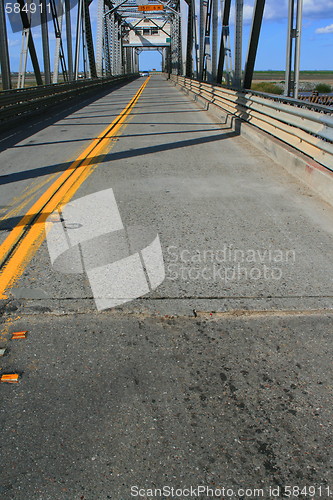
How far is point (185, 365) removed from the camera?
2.70 m

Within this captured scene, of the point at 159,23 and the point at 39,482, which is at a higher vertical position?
the point at 159,23

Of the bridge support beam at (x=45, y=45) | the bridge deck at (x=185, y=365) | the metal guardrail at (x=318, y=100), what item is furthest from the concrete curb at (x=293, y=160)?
the metal guardrail at (x=318, y=100)

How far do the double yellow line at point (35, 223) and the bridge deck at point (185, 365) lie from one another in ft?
0.37

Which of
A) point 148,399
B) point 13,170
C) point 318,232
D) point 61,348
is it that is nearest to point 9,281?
point 61,348

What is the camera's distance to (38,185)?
6859 millimetres

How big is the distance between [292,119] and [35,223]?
16.2 feet

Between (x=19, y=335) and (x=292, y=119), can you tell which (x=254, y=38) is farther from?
(x=19, y=335)

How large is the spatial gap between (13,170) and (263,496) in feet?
23.8

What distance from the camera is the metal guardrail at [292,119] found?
6.39m

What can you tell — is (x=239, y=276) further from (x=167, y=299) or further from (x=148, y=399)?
(x=148, y=399)

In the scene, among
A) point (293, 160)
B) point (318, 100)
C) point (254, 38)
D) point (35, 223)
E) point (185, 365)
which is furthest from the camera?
point (318, 100)

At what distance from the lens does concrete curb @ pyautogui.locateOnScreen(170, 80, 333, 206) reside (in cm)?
614

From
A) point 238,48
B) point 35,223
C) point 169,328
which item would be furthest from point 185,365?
point 238,48

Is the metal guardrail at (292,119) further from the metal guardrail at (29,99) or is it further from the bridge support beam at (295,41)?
the metal guardrail at (29,99)
